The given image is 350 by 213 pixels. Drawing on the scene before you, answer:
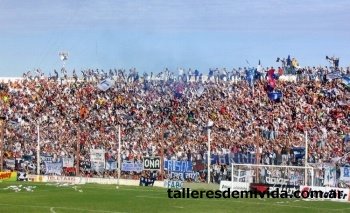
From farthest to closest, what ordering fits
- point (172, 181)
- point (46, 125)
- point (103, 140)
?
point (46, 125) → point (103, 140) → point (172, 181)

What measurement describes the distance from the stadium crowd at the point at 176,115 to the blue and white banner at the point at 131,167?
1.80 ft

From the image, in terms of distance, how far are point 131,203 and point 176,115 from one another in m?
20.1

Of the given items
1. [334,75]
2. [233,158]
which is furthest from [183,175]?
[334,75]

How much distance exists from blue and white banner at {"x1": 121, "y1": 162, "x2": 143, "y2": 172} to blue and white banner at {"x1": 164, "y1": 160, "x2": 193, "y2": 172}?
5.76 feet

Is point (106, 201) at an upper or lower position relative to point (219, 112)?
lower

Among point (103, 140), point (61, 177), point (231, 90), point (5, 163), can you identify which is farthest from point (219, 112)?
point (5, 163)

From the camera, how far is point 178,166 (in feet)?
139

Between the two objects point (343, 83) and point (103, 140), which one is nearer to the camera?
point (343, 83)

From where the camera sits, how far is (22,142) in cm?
5106

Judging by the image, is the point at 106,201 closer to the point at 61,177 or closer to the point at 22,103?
the point at 61,177

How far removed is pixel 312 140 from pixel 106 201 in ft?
45.0

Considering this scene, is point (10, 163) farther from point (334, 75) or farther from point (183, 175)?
point (334, 75)

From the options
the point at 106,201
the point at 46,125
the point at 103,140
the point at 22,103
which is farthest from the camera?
the point at 22,103

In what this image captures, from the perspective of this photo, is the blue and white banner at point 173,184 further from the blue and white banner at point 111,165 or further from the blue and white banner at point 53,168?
the blue and white banner at point 53,168
